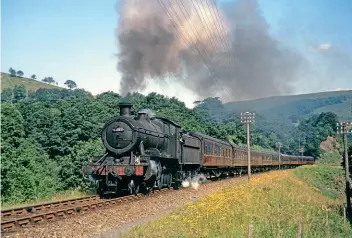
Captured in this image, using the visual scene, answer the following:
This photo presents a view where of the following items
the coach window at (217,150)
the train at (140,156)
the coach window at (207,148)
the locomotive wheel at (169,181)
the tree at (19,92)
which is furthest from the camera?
the tree at (19,92)

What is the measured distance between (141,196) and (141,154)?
1.97 m

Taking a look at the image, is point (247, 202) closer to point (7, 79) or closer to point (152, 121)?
point (152, 121)

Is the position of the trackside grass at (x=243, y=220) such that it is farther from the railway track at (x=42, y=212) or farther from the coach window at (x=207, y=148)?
the coach window at (x=207, y=148)

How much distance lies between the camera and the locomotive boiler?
1948cm

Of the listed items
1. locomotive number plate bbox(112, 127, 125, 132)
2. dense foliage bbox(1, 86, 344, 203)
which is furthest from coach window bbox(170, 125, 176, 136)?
locomotive number plate bbox(112, 127, 125, 132)

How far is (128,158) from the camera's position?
2042 cm

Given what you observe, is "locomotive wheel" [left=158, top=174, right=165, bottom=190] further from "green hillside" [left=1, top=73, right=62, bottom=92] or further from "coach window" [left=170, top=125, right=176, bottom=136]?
"green hillside" [left=1, top=73, right=62, bottom=92]

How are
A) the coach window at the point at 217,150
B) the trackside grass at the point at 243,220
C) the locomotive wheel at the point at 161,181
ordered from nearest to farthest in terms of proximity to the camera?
the trackside grass at the point at 243,220 → the locomotive wheel at the point at 161,181 → the coach window at the point at 217,150

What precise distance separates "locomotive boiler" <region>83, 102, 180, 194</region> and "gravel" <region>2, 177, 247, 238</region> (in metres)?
1.61

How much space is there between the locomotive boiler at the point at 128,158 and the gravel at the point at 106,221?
1.61 metres

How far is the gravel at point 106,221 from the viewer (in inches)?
454

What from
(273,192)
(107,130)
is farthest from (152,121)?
(273,192)

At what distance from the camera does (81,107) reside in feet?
226

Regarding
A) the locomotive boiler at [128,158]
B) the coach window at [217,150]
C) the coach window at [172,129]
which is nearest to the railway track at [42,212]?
the locomotive boiler at [128,158]
